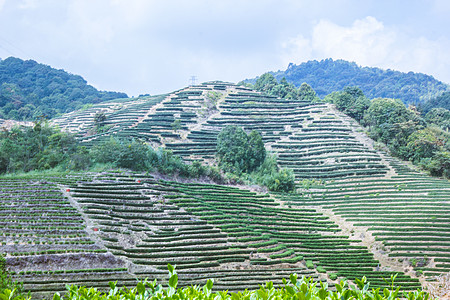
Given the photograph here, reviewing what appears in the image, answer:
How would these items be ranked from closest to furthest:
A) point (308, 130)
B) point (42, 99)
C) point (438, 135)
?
1. point (438, 135)
2. point (308, 130)
3. point (42, 99)

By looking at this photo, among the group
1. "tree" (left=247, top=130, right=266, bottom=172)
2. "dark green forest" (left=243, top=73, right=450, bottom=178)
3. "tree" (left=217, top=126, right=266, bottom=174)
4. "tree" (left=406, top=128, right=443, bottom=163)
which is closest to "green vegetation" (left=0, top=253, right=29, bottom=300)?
"tree" (left=217, top=126, right=266, bottom=174)

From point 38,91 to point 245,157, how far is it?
8587 centimetres

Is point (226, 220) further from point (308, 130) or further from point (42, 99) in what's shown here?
point (42, 99)

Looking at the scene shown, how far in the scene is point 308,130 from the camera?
70.7m

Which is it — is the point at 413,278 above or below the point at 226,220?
below

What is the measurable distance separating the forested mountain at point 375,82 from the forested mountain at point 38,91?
103 metres

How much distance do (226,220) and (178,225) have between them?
17.8ft

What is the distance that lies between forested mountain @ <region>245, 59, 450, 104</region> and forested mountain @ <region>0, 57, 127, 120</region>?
337ft

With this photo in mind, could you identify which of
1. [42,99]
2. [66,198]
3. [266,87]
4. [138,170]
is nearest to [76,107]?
[42,99]

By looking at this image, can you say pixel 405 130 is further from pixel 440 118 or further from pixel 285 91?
pixel 285 91

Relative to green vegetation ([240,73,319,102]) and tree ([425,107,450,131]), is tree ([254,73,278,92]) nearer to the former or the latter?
green vegetation ([240,73,319,102])

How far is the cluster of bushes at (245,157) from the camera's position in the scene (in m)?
56.2

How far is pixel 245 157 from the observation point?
58.6m

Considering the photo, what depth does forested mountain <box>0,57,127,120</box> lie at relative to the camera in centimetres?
9531
